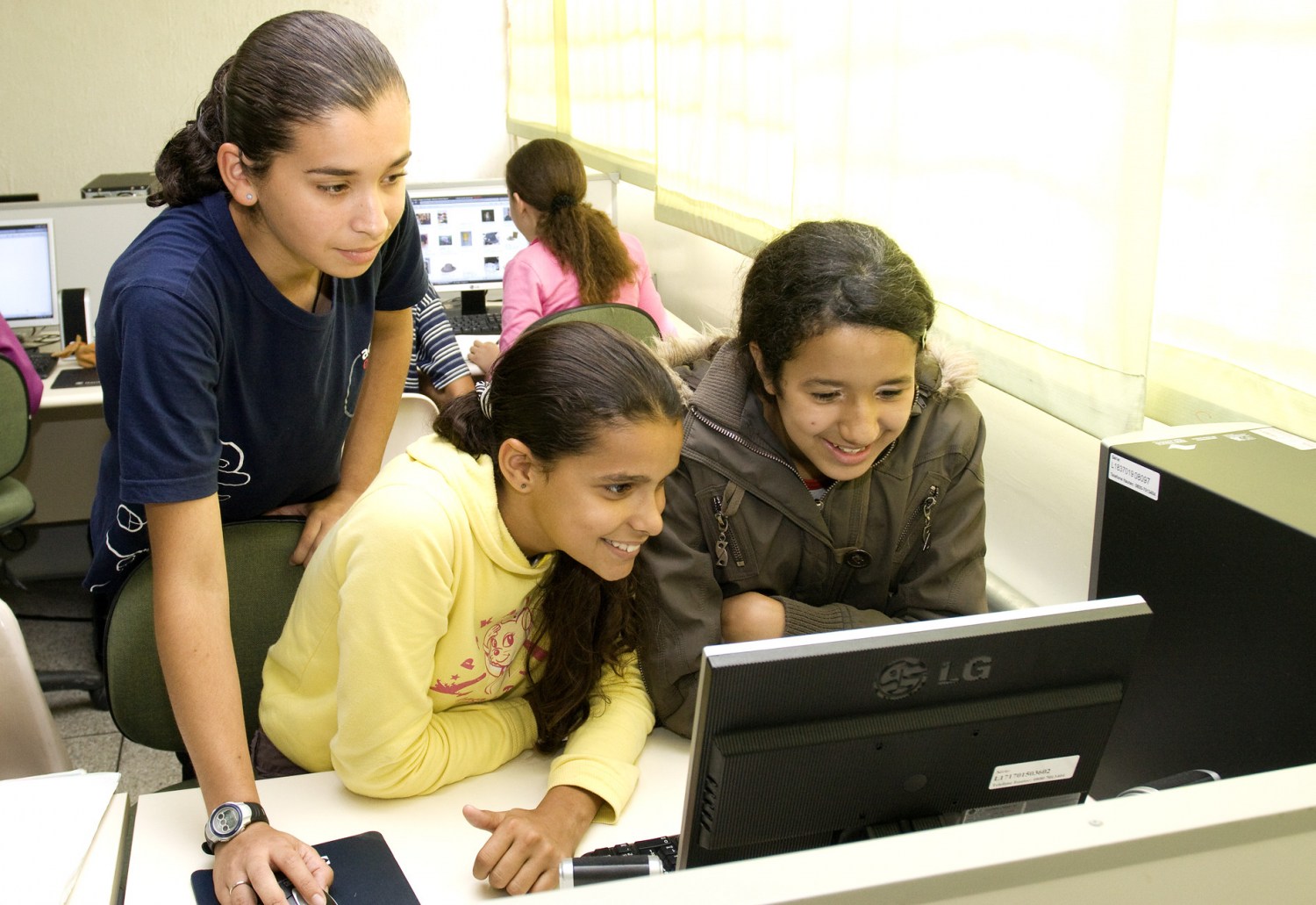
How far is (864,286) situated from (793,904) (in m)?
0.81

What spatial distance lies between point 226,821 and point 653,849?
1.24 feet

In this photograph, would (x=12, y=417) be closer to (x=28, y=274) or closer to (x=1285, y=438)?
(x=28, y=274)

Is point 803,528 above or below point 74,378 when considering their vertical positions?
above

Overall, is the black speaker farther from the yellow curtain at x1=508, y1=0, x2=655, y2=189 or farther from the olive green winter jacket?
the olive green winter jacket

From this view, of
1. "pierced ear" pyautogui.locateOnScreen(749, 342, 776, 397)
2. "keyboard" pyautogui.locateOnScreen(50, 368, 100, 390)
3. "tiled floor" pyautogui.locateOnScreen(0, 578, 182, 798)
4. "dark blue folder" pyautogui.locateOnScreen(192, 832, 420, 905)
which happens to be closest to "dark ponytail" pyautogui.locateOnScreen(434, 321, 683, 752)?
"pierced ear" pyautogui.locateOnScreen(749, 342, 776, 397)

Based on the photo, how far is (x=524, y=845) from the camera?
3.16 feet

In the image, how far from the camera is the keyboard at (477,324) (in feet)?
11.0

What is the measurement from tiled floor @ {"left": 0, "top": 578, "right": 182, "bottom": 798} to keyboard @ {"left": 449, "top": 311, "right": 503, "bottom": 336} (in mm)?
1331

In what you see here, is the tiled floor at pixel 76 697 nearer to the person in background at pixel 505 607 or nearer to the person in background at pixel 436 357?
the person in background at pixel 436 357

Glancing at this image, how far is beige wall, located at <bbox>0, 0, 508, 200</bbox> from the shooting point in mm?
4801

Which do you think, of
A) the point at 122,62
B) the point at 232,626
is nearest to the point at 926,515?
the point at 232,626

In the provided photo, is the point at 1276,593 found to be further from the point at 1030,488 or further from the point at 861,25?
the point at 861,25

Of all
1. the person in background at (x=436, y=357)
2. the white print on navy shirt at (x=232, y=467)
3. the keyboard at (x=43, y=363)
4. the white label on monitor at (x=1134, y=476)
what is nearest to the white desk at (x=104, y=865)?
the white print on navy shirt at (x=232, y=467)

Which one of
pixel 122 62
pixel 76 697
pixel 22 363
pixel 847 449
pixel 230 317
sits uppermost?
pixel 122 62
